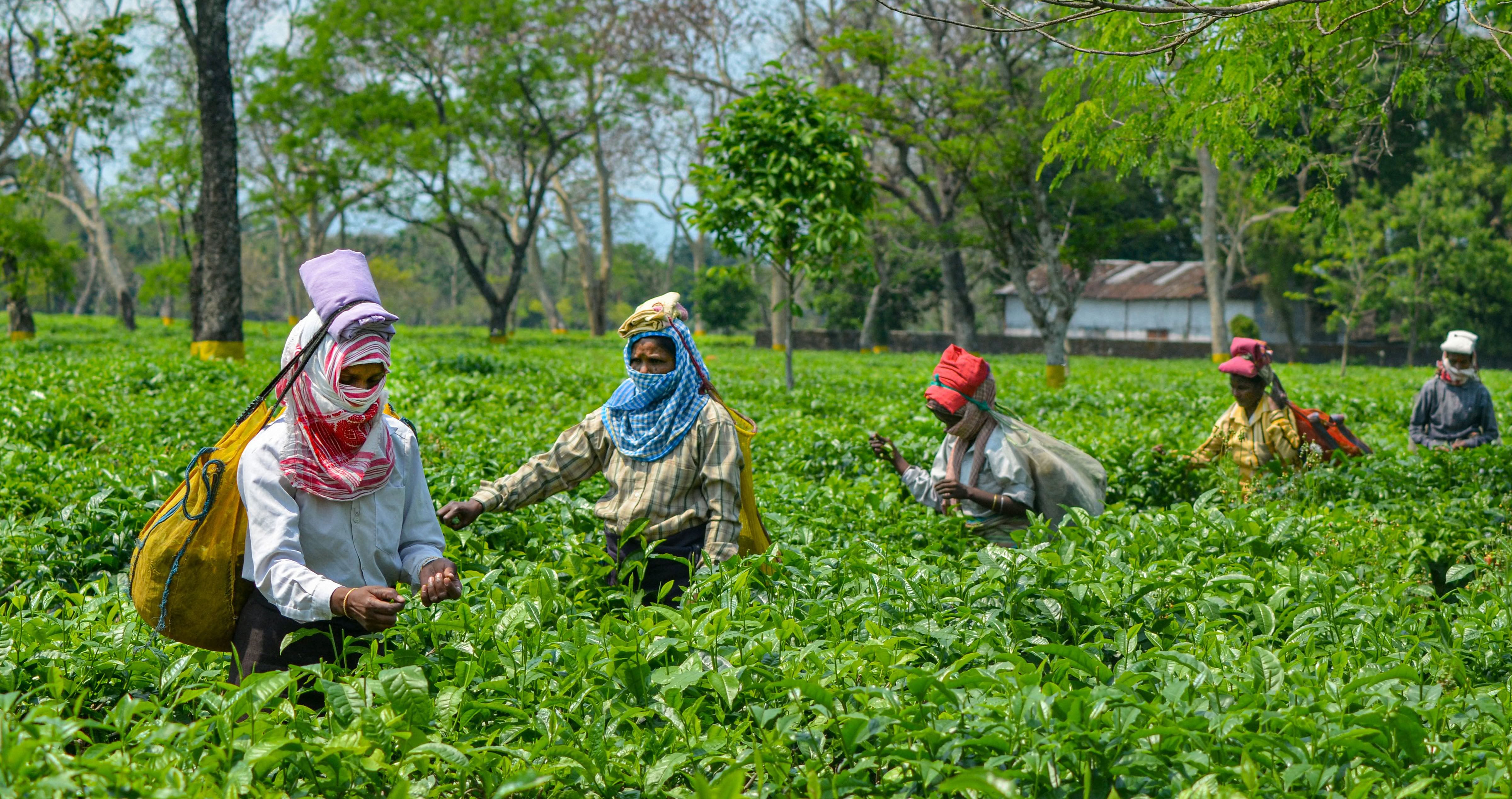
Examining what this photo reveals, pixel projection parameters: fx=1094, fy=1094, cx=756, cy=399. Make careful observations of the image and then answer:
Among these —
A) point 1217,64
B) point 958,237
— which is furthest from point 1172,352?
point 1217,64

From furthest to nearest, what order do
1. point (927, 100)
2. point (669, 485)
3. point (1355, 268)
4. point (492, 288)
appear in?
point (492, 288)
point (1355, 268)
point (927, 100)
point (669, 485)

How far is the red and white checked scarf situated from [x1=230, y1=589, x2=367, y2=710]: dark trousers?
34 centimetres

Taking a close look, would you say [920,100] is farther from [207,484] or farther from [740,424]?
[207,484]

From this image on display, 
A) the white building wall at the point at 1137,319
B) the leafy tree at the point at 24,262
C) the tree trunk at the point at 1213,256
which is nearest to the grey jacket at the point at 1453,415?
the tree trunk at the point at 1213,256

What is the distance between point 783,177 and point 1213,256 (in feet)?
67.5

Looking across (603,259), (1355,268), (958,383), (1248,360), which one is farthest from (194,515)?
(603,259)

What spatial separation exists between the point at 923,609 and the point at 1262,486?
3445 mm

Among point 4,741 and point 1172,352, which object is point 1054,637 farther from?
point 1172,352

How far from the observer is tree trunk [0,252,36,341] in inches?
861

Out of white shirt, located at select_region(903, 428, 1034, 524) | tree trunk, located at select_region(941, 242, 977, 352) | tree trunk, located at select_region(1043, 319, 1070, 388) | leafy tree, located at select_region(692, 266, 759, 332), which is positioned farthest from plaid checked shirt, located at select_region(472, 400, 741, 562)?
leafy tree, located at select_region(692, 266, 759, 332)

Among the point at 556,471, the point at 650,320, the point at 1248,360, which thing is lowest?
the point at 556,471

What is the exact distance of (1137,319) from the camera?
45844 millimetres

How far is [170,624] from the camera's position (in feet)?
8.80

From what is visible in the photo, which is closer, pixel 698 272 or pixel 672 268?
pixel 698 272
